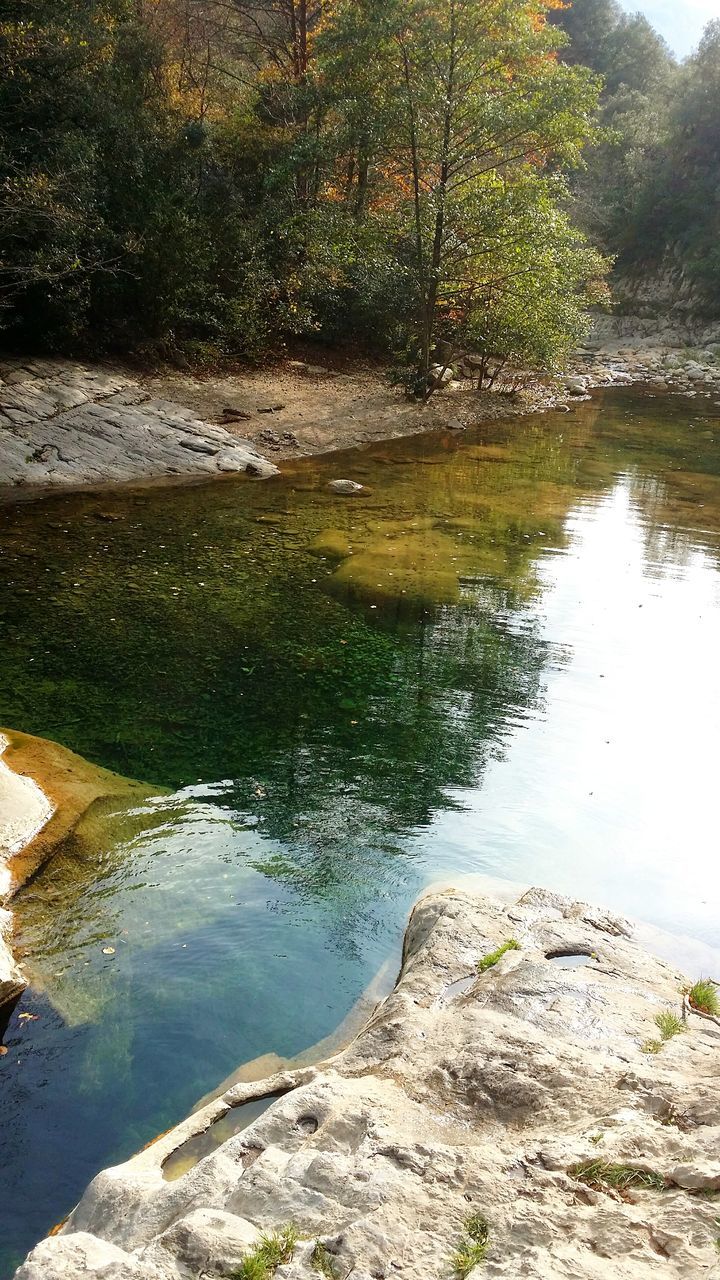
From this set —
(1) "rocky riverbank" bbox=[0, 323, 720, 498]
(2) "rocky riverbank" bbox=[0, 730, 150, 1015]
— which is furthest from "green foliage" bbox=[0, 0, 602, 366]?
(2) "rocky riverbank" bbox=[0, 730, 150, 1015]

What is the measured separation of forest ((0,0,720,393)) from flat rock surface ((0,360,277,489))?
1.34 metres

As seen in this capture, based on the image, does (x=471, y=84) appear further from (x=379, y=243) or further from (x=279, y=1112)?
(x=279, y=1112)

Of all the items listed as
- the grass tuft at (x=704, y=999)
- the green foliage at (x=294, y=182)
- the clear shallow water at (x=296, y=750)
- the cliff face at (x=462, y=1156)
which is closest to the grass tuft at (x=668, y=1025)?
the cliff face at (x=462, y=1156)

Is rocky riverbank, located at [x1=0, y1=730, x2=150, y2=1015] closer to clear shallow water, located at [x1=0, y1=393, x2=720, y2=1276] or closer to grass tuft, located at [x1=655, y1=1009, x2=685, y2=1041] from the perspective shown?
clear shallow water, located at [x1=0, y1=393, x2=720, y2=1276]

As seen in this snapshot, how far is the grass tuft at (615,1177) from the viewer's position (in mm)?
2832

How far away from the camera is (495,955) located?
187 inches

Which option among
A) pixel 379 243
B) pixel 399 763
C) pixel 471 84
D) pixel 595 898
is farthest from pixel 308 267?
pixel 595 898

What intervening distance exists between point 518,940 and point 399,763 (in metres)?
2.63

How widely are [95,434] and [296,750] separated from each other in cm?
1116

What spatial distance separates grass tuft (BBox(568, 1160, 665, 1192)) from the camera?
283 centimetres

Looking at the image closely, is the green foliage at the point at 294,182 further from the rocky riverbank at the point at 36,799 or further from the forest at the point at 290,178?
the rocky riverbank at the point at 36,799

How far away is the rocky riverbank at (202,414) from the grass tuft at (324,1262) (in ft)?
45.8

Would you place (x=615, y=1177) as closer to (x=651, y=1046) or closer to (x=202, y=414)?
(x=651, y=1046)

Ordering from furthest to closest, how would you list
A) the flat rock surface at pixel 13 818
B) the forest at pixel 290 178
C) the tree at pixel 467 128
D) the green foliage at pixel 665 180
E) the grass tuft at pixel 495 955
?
1. the green foliage at pixel 665 180
2. the tree at pixel 467 128
3. the forest at pixel 290 178
4. the flat rock surface at pixel 13 818
5. the grass tuft at pixel 495 955
